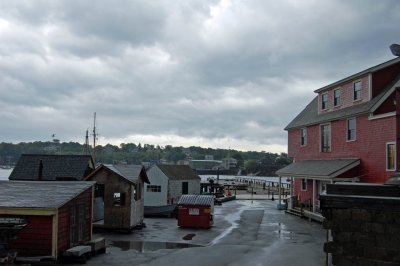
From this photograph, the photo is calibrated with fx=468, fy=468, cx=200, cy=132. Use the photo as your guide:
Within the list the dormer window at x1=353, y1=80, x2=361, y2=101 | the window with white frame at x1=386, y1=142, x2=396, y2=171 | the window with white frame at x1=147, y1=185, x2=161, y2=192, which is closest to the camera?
the window with white frame at x1=386, y1=142, x2=396, y2=171

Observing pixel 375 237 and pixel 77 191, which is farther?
pixel 77 191

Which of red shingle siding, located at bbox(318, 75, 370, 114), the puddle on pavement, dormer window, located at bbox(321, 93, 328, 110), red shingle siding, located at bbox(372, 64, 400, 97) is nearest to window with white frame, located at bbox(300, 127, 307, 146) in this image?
red shingle siding, located at bbox(318, 75, 370, 114)

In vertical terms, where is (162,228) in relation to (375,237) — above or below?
below

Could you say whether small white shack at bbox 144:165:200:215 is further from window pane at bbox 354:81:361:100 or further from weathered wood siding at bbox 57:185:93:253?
window pane at bbox 354:81:361:100

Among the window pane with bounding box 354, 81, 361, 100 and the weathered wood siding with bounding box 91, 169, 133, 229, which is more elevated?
the window pane with bounding box 354, 81, 361, 100

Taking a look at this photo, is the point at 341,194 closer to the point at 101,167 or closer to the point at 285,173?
the point at 101,167

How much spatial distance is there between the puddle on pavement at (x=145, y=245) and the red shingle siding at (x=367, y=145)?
12504 mm

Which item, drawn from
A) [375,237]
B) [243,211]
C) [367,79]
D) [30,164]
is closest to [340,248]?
[375,237]

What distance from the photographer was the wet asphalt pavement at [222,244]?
19062 millimetres

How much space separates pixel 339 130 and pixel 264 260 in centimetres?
1645

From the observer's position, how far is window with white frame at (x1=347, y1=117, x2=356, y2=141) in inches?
1217

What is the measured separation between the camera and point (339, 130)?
3281 centimetres

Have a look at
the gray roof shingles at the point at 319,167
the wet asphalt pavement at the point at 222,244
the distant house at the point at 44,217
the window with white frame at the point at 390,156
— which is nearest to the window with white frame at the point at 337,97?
the gray roof shingles at the point at 319,167

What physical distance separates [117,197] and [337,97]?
17576mm
